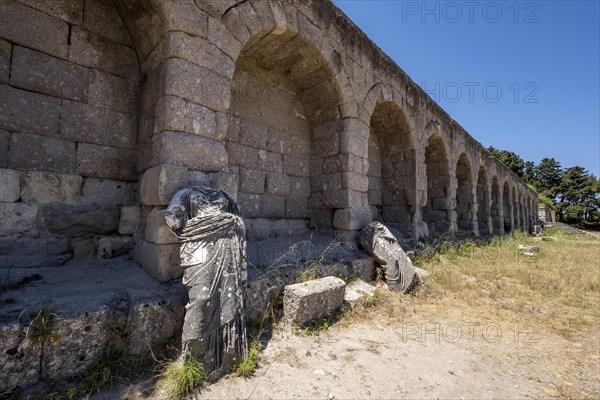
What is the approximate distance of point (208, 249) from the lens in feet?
7.06

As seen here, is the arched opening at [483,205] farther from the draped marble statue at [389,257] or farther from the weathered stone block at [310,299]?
the weathered stone block at [310,299]

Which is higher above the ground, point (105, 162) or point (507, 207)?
point (507, 207)

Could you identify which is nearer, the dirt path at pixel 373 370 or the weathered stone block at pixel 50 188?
the dirt path at pixel 373 370

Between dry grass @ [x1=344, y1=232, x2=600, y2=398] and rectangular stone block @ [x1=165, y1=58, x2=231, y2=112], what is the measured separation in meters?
2.64

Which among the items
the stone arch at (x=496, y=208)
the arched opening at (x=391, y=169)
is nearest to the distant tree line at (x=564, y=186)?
the stone arch at (x=496, y=208)

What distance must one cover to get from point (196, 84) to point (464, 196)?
9098mm

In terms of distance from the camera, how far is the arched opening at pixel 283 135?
408 cm

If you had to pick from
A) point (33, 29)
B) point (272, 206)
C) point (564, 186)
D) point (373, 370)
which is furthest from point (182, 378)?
point (564, 186)

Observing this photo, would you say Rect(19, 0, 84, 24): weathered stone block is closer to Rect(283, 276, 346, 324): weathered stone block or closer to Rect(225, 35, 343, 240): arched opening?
Rect(225, 35, 343, 240): arched opening

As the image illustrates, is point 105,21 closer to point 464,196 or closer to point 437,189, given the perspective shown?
point 437,189

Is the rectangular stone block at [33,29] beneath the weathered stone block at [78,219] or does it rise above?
above

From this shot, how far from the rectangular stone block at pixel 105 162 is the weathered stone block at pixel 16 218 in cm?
51

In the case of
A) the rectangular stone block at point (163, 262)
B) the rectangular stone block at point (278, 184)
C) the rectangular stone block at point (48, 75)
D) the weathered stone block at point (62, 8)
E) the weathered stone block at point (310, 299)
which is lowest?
the weathered stone block at point (310, 299)

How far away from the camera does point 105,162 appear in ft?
9.50
